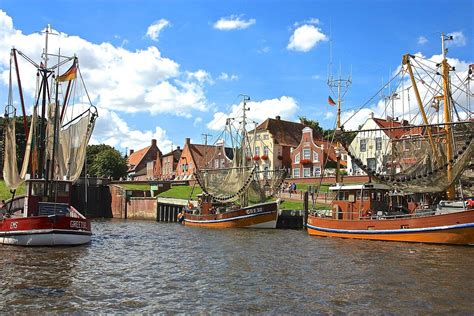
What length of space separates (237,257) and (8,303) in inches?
562

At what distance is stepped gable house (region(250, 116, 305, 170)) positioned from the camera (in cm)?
9000

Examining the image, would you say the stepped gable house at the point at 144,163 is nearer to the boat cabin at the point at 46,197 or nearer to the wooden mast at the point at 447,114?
the boat cabin at the point at 46,197

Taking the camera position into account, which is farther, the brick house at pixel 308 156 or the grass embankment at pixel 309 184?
the brick house at pixel 308 156

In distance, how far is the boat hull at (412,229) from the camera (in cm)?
3125

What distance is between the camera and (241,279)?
21031 mm

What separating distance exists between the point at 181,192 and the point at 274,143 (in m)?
20.6

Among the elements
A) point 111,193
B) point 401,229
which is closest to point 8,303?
point 401,229

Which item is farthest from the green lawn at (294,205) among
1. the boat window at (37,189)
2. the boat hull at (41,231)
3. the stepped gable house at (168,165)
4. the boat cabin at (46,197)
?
the stepped gable house at (168,165)

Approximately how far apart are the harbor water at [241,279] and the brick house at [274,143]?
5635cm

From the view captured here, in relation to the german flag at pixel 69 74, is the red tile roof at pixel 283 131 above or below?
above

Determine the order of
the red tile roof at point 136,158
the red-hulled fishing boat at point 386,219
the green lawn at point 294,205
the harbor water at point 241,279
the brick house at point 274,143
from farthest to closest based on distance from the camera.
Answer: the red tile roof at point 136,158, the brick house at point 274,143, the green lawn at point 294,205, the red-hulled fishing boat at point 386,219, the harbor water at point 241,279

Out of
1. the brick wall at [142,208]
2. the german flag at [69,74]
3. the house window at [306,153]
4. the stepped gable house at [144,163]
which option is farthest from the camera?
the stepped gable house at [144,163]

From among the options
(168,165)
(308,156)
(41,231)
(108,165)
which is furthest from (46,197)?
(168,165)

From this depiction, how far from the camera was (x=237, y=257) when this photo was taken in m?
28.1
